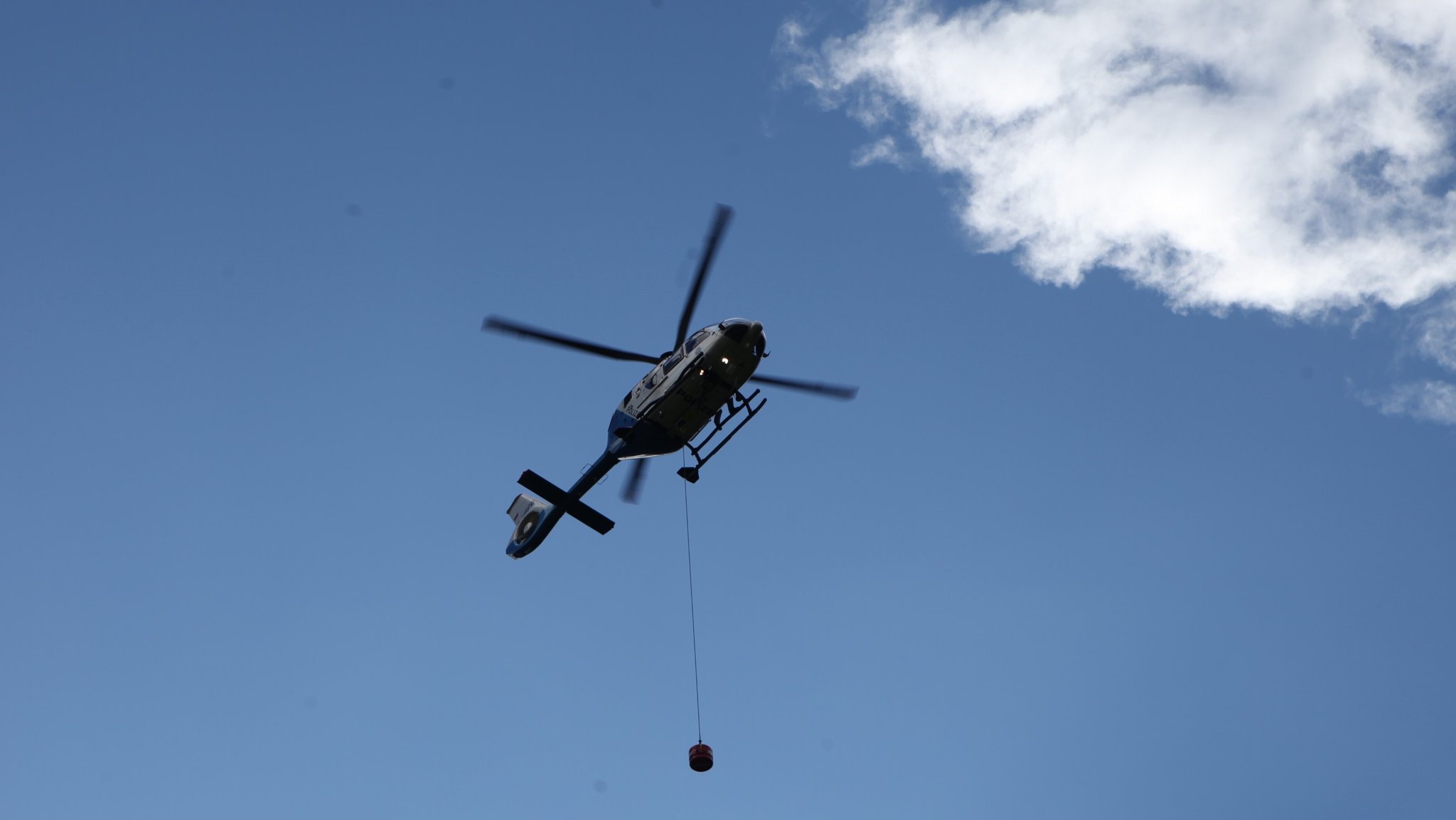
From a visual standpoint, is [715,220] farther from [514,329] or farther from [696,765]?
[696,765]

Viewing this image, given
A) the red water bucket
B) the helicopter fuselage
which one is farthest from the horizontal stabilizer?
the red water bucket

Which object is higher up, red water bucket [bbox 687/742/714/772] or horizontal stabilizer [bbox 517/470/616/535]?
horizontal stabilizer [bbox 517/470/616/535]

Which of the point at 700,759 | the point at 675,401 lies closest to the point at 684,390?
the point at 675,401

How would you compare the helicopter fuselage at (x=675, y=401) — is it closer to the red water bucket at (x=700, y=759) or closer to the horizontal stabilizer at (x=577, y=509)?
the horizontal stabilizer at (x=577, y=509)

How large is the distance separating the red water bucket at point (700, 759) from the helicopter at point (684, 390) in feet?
22.2

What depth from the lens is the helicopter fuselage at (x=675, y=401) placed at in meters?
32.4

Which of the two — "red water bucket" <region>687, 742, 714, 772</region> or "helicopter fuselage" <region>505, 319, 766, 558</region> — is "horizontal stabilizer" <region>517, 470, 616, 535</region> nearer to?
"helicopter fuselage" <region>505, 319, 766, 558</region>

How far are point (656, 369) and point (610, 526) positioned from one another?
5.53 metres

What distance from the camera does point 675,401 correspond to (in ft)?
109

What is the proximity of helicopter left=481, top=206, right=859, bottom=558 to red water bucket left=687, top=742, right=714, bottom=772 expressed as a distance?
22.2 ft

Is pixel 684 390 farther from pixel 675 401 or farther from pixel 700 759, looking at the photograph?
pixel 700 759

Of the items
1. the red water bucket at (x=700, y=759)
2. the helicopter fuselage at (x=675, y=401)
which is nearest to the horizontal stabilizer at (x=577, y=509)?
the helicopter fuselage at (x=675, y=401)

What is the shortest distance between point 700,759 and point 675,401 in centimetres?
880

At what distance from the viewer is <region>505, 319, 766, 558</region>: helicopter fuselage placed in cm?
3241
